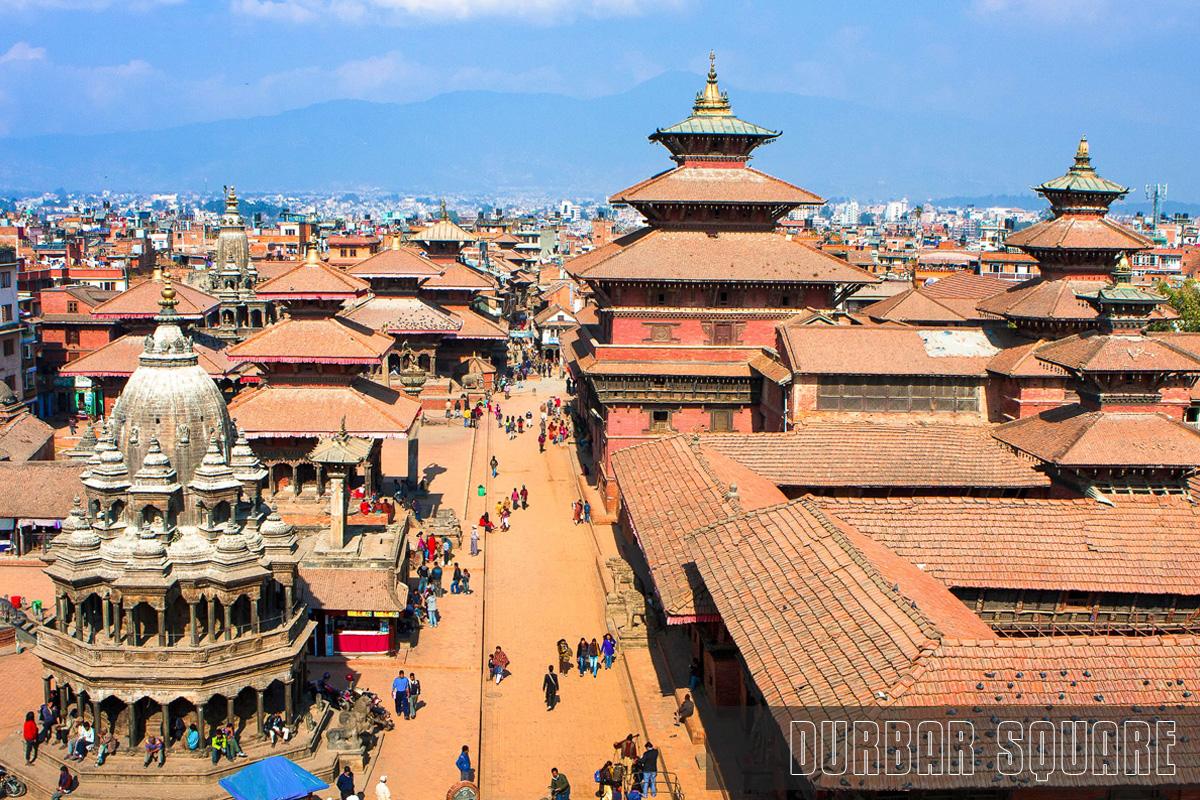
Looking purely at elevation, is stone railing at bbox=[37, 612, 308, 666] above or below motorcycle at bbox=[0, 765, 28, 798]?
above

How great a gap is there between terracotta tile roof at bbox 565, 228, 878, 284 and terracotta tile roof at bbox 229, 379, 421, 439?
28.9 feet

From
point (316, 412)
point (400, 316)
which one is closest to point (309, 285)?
point (316, 412)

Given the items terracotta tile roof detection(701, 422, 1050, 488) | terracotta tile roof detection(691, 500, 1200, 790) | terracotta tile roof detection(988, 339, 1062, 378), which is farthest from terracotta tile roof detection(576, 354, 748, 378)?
terracotta tile roof detection(691, 500, 1200, 790)

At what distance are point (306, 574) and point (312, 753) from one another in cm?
664

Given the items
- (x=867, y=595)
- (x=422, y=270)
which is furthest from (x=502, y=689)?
(x=422, y=270)

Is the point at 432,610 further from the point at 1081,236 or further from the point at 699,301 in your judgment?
the point at 1081,236

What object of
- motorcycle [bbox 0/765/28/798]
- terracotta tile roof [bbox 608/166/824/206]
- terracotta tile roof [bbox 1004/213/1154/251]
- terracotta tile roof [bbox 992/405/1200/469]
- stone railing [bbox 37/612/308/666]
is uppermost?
terracotta tile roof [bbox 608/166/824/206]

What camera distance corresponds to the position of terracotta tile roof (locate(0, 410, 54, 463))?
42612mm

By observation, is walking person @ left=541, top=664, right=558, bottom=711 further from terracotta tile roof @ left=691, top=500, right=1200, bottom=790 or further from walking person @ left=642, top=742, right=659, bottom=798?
terracotta tile roof @ left=691, top=500, right=1200, bottom=790

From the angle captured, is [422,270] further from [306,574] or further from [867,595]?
[867,595]

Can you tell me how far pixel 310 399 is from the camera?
129 ft

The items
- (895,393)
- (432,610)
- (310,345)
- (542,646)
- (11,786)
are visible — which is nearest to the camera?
(11,786)

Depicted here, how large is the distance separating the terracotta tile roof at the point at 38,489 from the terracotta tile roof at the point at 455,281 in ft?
110

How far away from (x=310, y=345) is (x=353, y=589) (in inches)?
519
